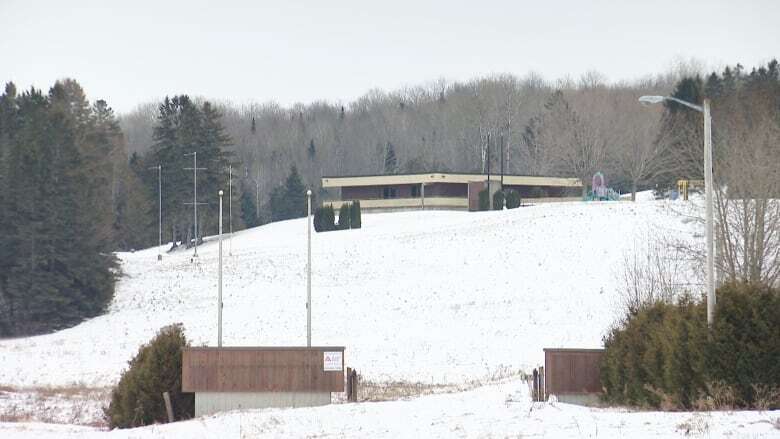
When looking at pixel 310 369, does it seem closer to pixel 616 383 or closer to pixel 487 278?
pixel 616 383

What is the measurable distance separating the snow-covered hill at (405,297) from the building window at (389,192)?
1356 cm

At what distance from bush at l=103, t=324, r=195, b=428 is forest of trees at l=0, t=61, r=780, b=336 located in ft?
68.2

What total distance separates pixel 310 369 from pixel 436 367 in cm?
1543

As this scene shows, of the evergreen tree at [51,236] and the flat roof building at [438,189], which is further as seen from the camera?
the flat roof building at [438,189]

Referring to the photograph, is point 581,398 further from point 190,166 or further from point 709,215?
point 190,166

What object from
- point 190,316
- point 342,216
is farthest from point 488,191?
point 190,316

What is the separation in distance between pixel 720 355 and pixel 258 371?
1338 centimetres

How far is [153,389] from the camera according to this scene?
104 ft

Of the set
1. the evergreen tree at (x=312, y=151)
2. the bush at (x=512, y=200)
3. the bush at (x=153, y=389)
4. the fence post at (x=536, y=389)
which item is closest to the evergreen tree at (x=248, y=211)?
the evergreen tree at (x=312, y=151)

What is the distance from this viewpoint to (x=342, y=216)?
86.2 meters

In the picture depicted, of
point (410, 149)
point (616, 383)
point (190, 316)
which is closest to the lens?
point (616, 383)

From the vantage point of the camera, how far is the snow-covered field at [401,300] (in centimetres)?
4712

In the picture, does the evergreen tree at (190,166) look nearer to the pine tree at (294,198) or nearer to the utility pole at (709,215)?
the pine tree at (294,198)

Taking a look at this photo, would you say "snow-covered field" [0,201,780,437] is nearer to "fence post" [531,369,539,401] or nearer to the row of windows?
"fence post" [531,369,539,401]
